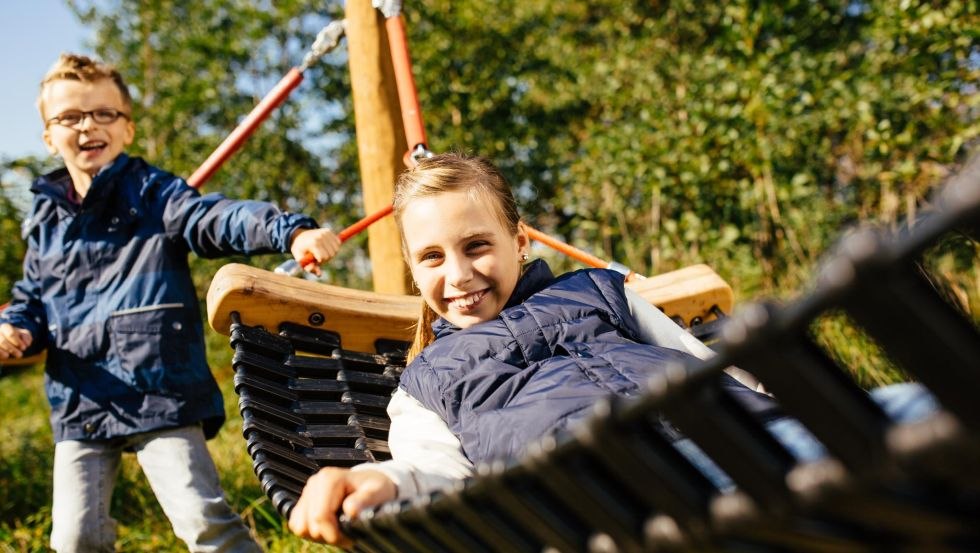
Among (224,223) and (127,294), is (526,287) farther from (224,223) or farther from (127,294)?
(127,294)

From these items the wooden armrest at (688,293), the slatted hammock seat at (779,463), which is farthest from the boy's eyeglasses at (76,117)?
the slatted hammock seat at (779,463)

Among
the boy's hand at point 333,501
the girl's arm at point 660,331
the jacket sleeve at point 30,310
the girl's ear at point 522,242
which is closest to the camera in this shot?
the boy's hand at point 333,501

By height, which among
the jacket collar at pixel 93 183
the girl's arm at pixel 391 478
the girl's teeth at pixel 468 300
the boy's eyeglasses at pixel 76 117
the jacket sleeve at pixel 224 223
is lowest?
the girl's arm at pixel 391 478

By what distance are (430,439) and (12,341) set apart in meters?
1.26

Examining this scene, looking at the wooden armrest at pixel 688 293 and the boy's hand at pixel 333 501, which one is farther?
the wooden armrest at pixel 688 293

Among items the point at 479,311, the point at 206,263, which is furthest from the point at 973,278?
the point at 206,263

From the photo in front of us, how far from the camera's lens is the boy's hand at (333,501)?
1065 millimetres

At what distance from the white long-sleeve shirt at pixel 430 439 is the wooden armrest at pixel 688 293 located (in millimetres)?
319

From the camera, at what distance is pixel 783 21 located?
543cm

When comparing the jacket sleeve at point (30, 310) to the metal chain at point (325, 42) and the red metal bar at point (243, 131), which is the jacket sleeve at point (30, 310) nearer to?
the red metal bar at point (243, 131)

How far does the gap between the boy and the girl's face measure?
35 cm

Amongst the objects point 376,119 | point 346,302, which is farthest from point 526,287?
point 376,119

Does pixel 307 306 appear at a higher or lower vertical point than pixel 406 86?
lower

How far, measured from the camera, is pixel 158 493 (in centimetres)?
206
